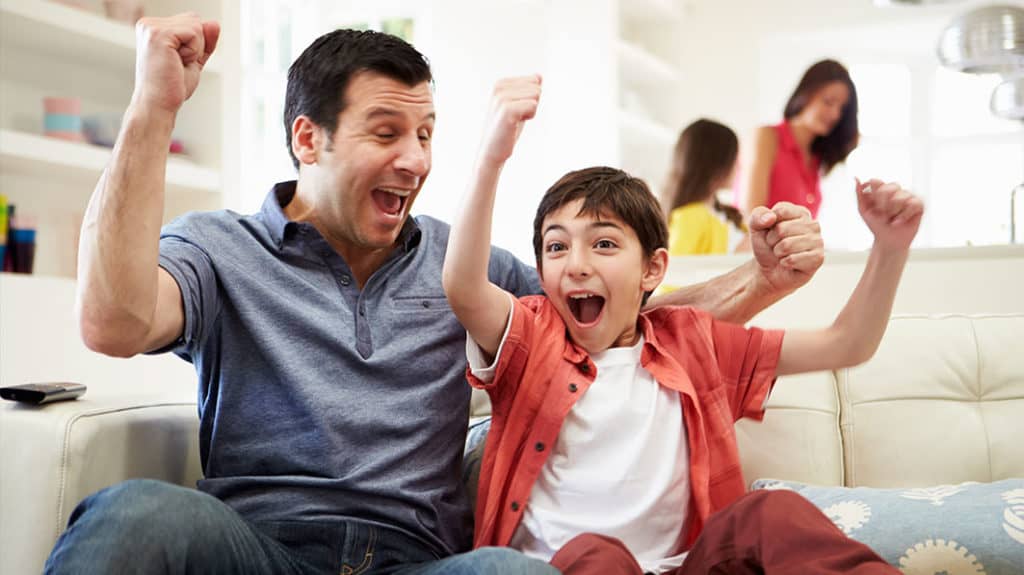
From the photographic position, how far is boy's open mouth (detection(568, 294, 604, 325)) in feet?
5.34

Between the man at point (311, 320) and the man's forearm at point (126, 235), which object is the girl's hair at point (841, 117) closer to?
the man at point (311, 320)

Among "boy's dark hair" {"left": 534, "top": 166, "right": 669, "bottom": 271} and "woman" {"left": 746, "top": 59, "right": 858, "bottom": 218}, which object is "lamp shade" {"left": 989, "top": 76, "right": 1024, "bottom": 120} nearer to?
"woman" {"left": 746, "top": 59, "right": 858, "bottom": 218}

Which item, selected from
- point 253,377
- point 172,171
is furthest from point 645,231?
point 172,171

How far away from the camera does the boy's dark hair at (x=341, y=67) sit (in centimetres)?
171

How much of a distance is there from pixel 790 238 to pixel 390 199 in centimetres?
62

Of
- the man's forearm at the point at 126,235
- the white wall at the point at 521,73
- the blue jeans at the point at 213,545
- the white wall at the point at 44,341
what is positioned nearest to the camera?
the blue jeans at the point at 213,545

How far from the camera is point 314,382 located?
1.50 m

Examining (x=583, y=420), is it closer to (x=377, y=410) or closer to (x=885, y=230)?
(x=377, y=410)

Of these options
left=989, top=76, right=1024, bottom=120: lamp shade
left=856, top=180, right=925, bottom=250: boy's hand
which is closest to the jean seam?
left=856, top=180, right=925, bottom=250: boy's hand

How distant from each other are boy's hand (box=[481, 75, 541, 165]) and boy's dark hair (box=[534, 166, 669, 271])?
30 cm

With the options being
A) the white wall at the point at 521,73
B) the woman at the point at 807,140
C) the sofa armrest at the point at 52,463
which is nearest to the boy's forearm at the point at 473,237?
the sofa armrest at the point at 52,463

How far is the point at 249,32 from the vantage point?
452 cm

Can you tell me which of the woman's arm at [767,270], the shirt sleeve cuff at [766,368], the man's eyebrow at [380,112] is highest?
the man's eyebrow at [380,112]

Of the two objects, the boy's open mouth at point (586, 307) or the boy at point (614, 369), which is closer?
the boy at point (614, 369)
